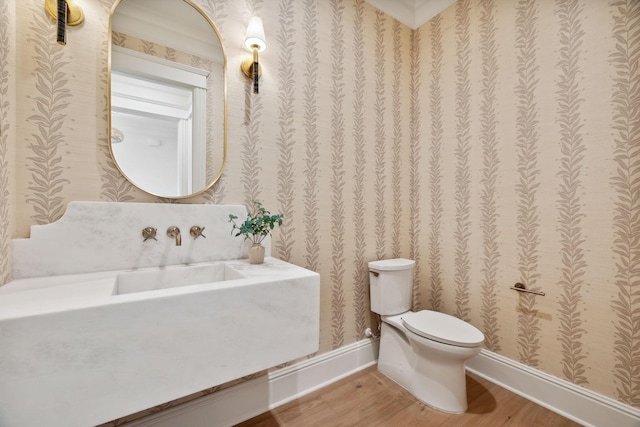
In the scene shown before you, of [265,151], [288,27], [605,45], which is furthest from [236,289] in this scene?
[605,45]

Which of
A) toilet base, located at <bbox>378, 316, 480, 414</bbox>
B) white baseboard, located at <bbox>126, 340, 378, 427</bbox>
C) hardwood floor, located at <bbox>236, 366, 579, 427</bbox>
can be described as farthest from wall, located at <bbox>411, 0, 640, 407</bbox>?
white baseboard, located at <bbox>126, 340, 378, 427</bbox>

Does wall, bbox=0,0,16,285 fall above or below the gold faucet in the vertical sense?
above

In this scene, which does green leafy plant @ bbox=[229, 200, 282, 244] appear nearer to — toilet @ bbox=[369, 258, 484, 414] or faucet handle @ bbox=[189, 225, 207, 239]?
faucet handle @ bbox=[189, 225, 207, 239]

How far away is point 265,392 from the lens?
1.34 m

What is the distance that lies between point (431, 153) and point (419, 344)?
130 cm

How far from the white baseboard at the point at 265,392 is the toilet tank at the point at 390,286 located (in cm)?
32

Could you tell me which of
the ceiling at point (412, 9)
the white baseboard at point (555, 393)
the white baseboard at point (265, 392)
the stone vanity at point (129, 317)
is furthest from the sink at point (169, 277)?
the ceiling at point (412, 9)

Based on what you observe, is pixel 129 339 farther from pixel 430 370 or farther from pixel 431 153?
pixel 431 153

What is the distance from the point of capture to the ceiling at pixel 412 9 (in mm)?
1854

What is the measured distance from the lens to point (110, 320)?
2.08 ft

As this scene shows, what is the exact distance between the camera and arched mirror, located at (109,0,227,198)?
108cm

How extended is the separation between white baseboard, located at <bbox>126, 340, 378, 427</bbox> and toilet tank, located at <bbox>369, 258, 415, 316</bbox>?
0.32m

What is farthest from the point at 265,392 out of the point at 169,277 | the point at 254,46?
the point at 254,46

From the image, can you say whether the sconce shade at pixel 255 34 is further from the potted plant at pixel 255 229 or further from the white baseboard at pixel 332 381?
the white baseboard at pixel 332 381
